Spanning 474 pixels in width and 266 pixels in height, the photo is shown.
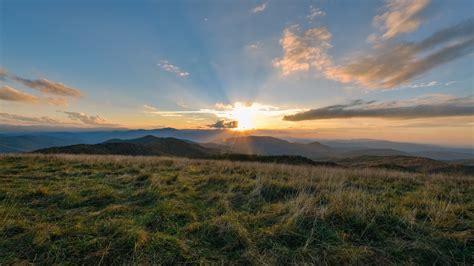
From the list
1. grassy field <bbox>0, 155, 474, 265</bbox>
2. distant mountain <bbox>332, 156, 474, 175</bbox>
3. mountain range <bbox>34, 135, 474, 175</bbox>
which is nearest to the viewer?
grassy field <bbox>0, 155, 474, 265</bbox>

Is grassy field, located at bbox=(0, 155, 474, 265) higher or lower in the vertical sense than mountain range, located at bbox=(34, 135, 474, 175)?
higher

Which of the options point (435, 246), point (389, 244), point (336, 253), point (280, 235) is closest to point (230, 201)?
point (280, 235)

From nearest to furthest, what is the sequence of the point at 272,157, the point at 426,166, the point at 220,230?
the point at 220,230
the point at 426,166
the point at 272,157

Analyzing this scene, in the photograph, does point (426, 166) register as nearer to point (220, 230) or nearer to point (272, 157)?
point (272, 157)

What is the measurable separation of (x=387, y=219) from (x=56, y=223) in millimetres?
6724

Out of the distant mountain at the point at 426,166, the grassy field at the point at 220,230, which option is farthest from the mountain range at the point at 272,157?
the grassy field at the point at 220,230

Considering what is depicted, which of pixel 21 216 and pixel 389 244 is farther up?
pixel 21 216

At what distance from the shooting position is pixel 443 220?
14.0 feet

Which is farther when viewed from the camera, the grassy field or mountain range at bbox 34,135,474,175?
mountain range at bbox 34,135,474,175

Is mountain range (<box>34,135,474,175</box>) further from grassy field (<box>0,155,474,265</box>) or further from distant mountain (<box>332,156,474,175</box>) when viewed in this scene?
grassy field (<box>0,155,474,265</box>)

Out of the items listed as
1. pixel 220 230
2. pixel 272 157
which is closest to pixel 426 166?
pixel 272 157

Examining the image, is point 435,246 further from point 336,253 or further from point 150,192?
point 150,192

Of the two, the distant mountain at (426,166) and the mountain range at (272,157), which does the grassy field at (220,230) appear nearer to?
the mountain range at (272,157)

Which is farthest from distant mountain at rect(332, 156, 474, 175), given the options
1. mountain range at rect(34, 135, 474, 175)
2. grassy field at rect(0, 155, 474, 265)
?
grassy field at rect(0, 155, 474, 265)
